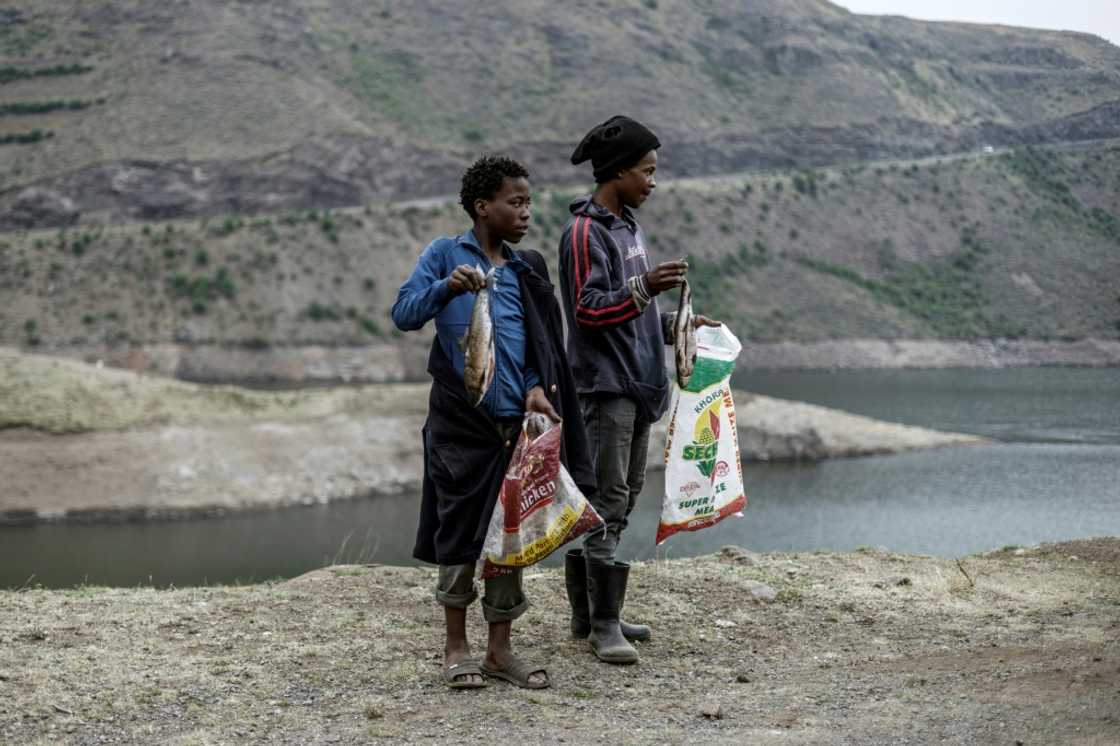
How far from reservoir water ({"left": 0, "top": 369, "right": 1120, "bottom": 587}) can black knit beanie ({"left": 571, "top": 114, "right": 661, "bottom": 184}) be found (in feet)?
39.2

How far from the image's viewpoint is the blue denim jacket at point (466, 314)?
4.97m

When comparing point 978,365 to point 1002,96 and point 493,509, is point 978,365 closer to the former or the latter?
point 1002,96

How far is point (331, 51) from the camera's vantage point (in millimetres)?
79125

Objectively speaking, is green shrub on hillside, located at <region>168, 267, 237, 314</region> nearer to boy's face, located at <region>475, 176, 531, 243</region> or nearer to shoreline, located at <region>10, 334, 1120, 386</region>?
shoreline, located at <region>10, 334, 1120, 386</region>

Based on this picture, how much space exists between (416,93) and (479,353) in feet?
247

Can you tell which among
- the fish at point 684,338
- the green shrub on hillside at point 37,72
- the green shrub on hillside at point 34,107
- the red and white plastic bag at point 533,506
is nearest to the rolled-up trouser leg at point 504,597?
the red and white plastic bag at point 533,506

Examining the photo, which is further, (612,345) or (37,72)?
(37,72)

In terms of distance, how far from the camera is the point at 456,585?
200 inches

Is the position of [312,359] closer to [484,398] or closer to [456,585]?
[456,585]

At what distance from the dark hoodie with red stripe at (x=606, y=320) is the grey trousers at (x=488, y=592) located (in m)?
0.94

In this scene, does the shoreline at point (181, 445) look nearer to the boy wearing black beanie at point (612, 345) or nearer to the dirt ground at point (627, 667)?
the dirt ground at point (627, 667)

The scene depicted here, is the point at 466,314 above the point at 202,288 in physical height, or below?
above

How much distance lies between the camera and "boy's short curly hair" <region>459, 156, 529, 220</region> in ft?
16.8

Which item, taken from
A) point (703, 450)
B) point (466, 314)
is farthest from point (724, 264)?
point (466, 314)
